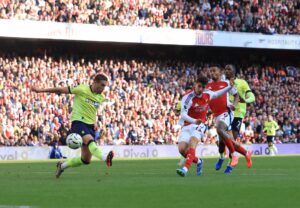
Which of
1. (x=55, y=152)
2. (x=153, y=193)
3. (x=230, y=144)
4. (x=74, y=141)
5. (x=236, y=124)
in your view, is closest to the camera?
(x=153, y=193)

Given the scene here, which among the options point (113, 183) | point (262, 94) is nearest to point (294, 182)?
point (113, 183)

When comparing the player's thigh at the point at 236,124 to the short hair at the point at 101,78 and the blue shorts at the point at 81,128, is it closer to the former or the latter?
the blue shorts at the point at 81,128

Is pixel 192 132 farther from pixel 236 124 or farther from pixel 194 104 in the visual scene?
pixel 236 124

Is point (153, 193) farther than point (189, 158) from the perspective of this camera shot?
No

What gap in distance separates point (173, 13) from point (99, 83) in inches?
1244

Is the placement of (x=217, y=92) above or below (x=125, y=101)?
above

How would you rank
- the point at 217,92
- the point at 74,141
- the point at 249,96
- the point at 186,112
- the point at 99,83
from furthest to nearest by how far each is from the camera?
the point at 249,96 < the point at 217,92 < the point at 186,112 < the point at 99,83 < the point at 74,141

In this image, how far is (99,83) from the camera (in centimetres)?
1783

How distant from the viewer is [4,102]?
39281mm

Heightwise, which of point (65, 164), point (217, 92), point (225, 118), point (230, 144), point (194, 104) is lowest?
point (65, 164)

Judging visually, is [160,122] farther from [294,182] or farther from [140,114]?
[294,182]

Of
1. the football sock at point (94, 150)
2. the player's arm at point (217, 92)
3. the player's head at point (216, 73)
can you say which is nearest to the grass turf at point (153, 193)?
the football sock at point (94, 150)

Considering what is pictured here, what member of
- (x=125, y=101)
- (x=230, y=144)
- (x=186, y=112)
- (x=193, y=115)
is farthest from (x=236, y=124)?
(x=125, y=101)

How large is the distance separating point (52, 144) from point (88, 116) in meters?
20.5
